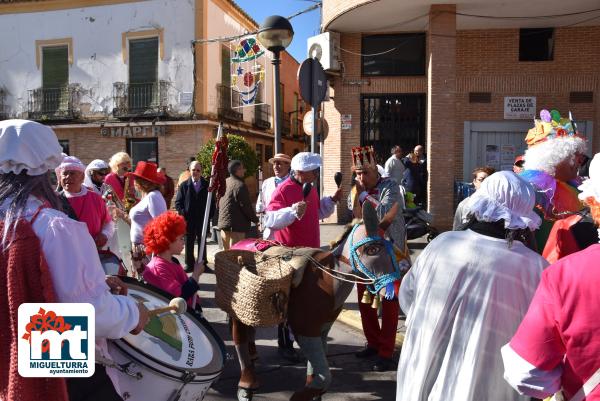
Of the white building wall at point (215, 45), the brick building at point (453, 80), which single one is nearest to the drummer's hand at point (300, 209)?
the brick building at point (453, 80)

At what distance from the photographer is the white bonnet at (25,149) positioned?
1827 millimetres

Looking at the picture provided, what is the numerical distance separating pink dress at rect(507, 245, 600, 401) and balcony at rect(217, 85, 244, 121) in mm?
19341

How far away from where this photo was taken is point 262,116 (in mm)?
25188

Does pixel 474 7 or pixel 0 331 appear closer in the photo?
pixel 0 331

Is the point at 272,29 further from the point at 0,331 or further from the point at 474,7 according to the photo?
the point at 474,7

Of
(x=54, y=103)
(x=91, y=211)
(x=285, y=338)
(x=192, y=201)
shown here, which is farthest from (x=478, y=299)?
(x=54, y=103)

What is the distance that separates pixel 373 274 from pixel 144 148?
18138 millimetres

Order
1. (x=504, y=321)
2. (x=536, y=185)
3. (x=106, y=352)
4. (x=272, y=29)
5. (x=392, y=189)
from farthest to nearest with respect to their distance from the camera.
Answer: (x=272, y=29) → (x=392, y=189) → (x=536, y=185) → (x=504, y=321) → (x=106, y=352)

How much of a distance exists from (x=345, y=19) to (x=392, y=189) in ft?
29.1

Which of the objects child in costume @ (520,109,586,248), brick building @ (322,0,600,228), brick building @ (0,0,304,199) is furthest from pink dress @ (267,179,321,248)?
brick building @ (0,0,304,199)

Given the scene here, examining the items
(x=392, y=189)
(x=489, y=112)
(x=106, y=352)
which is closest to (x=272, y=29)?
(x=392, y=189)

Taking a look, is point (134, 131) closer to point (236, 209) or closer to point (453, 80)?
point (453, 80)

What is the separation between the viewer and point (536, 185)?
4004mm

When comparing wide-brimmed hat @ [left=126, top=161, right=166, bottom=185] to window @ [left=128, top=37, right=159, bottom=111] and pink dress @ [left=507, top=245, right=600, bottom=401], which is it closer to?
pink dress @ [left=507, top=245, right=600, bottom=401]
